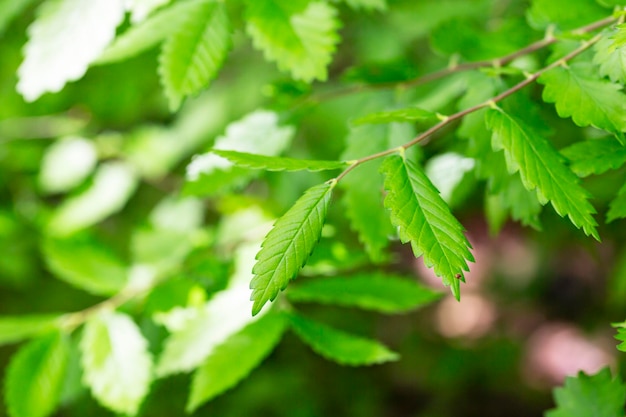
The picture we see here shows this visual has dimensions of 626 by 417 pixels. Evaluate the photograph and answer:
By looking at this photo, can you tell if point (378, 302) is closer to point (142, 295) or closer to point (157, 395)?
point (142, 295)

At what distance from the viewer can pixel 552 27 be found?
0.98 m

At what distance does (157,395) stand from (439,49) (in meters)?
1.42

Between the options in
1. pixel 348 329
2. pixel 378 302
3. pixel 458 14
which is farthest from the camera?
pixel 348 329

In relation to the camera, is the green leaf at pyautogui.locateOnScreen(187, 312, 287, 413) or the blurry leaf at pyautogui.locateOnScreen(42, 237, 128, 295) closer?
the green leaf at pyautogui.locateOnScreen(187, 312, 287, 413)

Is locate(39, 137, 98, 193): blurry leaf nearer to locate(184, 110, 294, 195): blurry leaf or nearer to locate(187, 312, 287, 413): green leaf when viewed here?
locate(184, 110, 294, 195): blurry leaf

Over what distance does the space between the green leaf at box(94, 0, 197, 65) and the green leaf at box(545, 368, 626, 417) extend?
0.85 metres

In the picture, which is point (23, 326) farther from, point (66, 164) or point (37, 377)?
point (66, 164)

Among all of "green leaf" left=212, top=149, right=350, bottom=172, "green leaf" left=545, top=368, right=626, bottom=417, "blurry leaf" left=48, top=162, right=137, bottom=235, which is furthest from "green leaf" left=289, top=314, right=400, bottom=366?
"blurry leaf" left=48, top=162, right=137, bottom=235

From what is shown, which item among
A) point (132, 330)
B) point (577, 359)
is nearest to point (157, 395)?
point (132, 330)

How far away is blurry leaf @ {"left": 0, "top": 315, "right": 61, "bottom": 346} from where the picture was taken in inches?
44.7

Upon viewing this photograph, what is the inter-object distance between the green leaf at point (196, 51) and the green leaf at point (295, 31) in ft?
0.18

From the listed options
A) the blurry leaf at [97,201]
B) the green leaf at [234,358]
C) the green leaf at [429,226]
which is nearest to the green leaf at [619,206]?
the green leaf at [429,226]

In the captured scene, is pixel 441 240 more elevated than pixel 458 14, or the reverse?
pixel 441 240

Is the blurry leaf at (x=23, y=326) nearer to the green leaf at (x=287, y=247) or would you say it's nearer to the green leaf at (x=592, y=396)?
the green leaf at (x=287, y=247)
